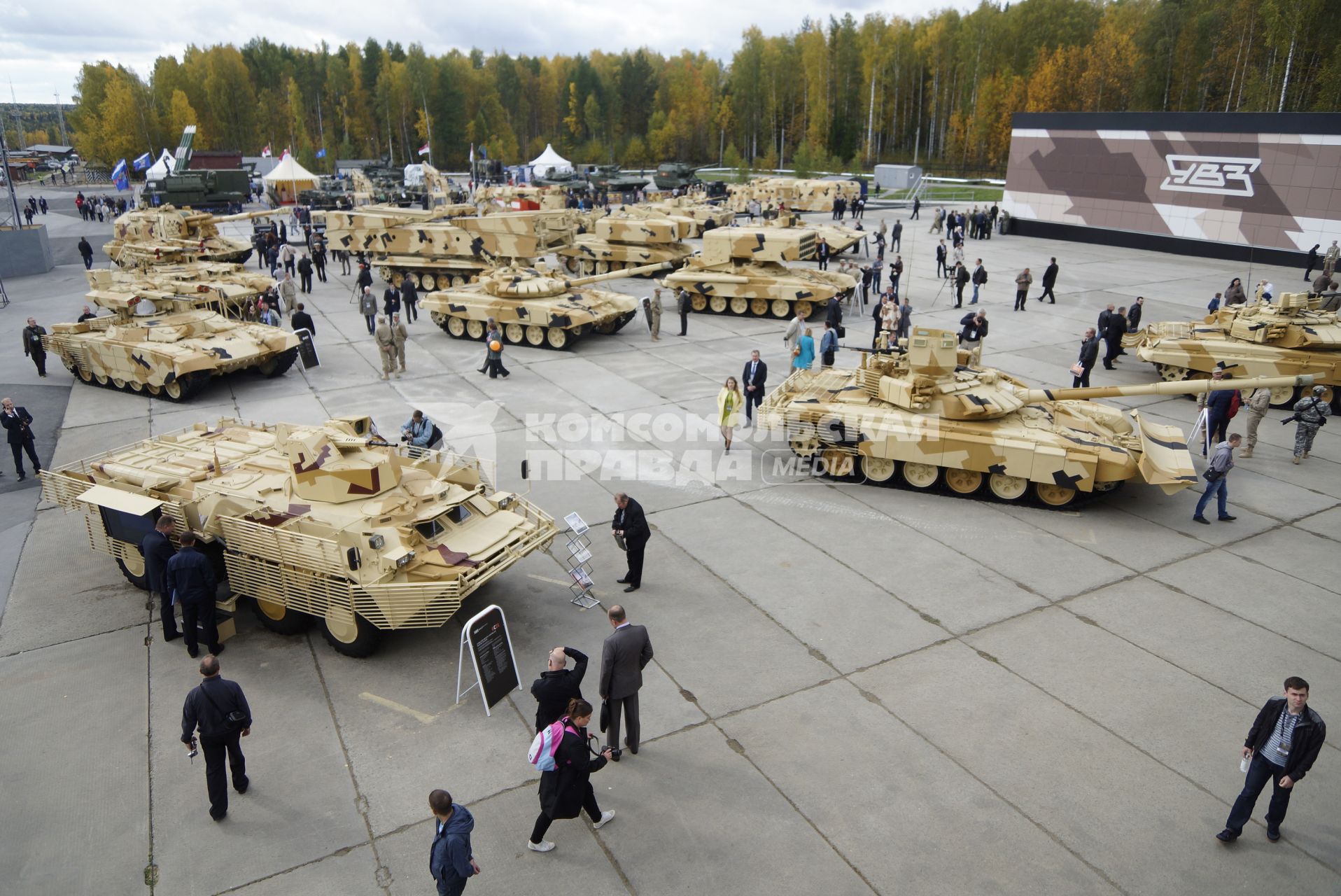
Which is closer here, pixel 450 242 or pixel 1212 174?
pixel 450 242

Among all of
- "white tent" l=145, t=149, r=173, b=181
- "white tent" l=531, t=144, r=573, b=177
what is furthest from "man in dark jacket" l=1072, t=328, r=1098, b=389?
"white tent" l=145, t=149, r=173, b=181

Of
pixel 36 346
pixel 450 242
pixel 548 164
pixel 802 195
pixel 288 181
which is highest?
pixel 548 164

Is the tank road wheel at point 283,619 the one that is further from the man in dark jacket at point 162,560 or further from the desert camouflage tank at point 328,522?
the man in dark jacket at point 162,560

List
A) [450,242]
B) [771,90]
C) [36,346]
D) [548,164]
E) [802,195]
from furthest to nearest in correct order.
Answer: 1. [771,90]
2. [548,164]
3. [802,195]
4. [450,242]
5. [36,346]

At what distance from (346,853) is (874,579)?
21.8 feet

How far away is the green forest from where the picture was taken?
5953 centimetres

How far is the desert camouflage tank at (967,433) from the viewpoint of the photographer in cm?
1223

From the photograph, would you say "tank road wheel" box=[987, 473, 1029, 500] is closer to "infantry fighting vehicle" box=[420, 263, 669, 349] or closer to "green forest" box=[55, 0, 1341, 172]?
"infantry fighting vehicle" box=[420, 263, 669, 349]

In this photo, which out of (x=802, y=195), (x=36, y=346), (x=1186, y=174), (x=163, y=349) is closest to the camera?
(x=163, y=349)

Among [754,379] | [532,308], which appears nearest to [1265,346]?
[754,379]

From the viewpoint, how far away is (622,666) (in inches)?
282

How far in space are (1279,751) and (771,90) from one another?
9198cm

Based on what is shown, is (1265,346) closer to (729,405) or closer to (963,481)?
(963,481)

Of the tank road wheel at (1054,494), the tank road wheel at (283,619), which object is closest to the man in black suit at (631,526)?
the tank road wheel at (283,619)
